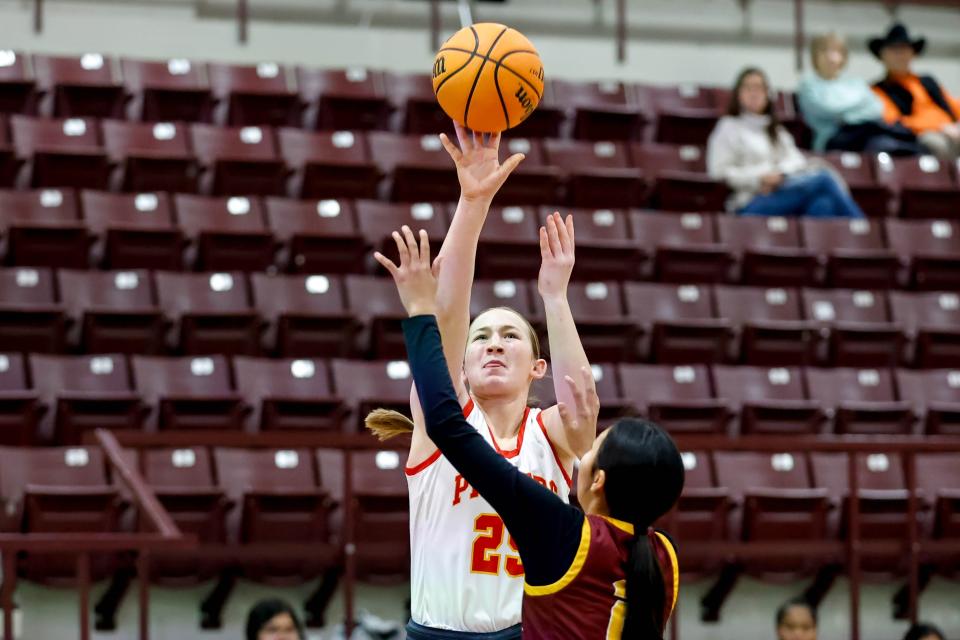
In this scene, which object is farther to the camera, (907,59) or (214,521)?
(907,59)

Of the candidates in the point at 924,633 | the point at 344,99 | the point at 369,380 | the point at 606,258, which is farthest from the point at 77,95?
the point at 924,633

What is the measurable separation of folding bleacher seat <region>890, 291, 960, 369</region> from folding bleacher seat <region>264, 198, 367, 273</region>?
3.09m

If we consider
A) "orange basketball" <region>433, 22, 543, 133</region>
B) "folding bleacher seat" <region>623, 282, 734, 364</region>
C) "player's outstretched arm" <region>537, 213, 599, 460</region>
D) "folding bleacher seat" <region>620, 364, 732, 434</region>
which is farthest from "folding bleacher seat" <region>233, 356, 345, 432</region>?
"player's outstretched arm" <region>537, 213, 599, 460</region>

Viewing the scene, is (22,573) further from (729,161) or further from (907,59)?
(907,59)

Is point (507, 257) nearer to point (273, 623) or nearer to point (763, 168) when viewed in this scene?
point (763, 168)

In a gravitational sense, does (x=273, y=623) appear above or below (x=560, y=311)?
below

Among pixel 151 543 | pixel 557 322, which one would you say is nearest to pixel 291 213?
pixel 151 543

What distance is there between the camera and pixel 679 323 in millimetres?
8055

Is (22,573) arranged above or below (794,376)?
below

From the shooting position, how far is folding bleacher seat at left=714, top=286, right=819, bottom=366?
8.24 metres

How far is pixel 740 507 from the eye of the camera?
22.4ft

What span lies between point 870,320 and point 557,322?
236 inches

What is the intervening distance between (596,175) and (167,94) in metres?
2.73

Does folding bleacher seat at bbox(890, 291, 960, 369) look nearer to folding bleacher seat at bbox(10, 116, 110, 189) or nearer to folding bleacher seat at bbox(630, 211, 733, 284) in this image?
folding bleacher seat at bbox(630, 211, 733, 284)
